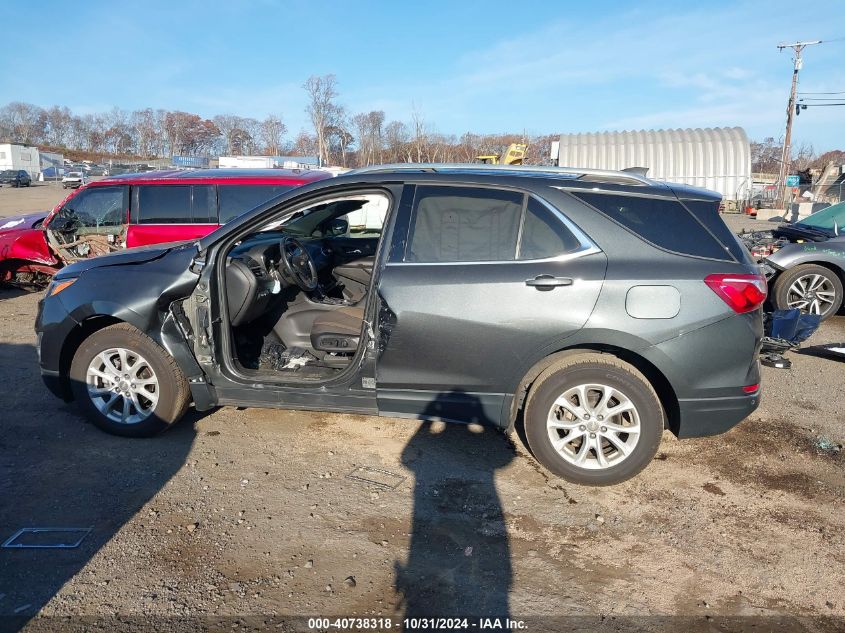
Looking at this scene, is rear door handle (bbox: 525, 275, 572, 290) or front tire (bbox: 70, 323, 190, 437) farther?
front tire (bbox: 70, 323, 190, 437)

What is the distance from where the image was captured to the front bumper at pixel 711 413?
11.5 feet

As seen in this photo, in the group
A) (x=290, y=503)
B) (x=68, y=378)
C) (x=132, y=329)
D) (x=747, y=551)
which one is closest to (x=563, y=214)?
(x=747, y=551)

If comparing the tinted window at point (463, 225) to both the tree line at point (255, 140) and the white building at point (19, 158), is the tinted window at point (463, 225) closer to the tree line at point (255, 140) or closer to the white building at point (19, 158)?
the tree line at point (255, 140)

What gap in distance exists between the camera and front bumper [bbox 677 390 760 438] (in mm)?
3518

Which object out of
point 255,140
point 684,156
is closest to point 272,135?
point 255,140

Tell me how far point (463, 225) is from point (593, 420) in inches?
55.4

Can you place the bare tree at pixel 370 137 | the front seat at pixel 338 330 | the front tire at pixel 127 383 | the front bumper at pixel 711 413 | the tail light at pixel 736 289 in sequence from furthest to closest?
the bare tree at pixel 370 137, the front seat at pixel 338 330, the front tire at pixel 127 383, the front bumper at pixel 711 413, the tail light at pixel 736 289

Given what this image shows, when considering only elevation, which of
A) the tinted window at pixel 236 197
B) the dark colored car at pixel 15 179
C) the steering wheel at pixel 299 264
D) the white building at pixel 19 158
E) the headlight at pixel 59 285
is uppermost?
the white building at pixel 19 158

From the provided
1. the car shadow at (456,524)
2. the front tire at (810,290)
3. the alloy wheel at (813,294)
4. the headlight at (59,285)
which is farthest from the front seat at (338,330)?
the alloy wheel at (813,294)

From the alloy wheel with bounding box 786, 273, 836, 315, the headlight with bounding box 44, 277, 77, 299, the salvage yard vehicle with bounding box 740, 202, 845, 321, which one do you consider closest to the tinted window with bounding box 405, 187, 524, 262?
the headlight with bounding box 44, 277, 77, 299

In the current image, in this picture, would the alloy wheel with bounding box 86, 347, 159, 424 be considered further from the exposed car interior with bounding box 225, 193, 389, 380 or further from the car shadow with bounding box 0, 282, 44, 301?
the car shadow with bounding box 0, 282, 44, 301

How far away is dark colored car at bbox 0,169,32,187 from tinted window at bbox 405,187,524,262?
5601cm

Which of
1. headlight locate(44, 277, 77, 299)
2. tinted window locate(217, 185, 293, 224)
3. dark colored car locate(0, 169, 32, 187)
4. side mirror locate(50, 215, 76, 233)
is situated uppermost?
dark colored car locate(0, 169, 32, 187)

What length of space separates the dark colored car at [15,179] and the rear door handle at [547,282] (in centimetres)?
5666
